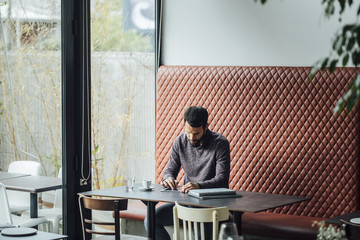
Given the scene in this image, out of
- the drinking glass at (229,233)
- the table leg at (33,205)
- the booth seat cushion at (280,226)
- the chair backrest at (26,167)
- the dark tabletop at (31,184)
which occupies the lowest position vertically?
the booth seat cushion at (280,226)

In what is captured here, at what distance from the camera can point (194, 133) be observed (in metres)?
5.23

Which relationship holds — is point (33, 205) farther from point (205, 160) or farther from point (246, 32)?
point (246, 32)

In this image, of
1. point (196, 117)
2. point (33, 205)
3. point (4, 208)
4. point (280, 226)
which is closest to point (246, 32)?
point (196, 117)

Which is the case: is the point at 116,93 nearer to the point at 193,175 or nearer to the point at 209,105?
the point at 209,105

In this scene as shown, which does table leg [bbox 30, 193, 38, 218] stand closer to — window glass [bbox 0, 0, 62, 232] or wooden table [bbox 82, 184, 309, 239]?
window glass [bbox 0, 0, 62, 232]

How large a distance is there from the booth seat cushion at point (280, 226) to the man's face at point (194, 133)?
0.88 meters

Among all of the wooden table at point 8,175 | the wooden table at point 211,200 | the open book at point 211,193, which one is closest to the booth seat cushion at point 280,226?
the wooden table at point 211,200

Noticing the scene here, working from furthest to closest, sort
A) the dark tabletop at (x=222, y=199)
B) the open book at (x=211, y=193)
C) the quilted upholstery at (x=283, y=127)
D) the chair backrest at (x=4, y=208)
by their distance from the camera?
the quilted upholstery at (x=283, y=127) < the chair backrest at (x=4, y=208) < the open book at (x=211, y=193) < the dark tabletop at (x=222, y=199)

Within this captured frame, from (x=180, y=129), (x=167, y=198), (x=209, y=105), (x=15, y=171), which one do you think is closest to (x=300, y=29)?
(x=209, y=105)

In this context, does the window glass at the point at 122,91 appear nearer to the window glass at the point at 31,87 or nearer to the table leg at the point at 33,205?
the window glass at the point at 31,87

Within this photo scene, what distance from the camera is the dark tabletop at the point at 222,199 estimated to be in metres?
4.46

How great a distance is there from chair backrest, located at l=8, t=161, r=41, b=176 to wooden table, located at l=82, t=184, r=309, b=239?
1.96 ft

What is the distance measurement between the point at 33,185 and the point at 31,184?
22 millimetres

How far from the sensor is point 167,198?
15.5 ft
